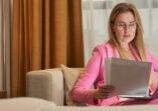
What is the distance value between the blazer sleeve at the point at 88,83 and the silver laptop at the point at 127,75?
0.84ft

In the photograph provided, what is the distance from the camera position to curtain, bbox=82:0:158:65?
250cm

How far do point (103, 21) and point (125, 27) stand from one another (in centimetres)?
77

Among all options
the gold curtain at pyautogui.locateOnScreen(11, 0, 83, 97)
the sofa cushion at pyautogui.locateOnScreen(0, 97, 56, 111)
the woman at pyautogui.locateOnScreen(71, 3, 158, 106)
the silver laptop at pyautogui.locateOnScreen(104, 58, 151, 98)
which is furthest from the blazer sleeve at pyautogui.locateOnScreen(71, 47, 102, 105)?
the sofa cushion at pyautogui.locateOnScreen(0, 97, 56, 111)

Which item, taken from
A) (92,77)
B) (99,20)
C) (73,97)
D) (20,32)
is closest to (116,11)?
(92,77)

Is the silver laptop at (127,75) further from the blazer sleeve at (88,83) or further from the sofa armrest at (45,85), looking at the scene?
the sofa armrest at (45,85)

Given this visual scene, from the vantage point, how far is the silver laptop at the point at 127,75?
1182mm

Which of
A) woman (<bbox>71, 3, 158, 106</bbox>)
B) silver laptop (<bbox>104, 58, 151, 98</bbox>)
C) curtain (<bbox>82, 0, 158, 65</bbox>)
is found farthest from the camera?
curtain (<bbox>82, 0, 158, 65</bbox>)

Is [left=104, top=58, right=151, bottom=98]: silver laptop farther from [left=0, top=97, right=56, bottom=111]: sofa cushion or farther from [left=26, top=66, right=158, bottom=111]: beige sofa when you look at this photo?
[left=0, top=97, right=56, bottom=111]: sofa cushion

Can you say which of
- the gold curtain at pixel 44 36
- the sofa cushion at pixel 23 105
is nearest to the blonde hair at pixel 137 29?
the gold curtain at pixel 44 36

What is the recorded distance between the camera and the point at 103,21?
252 cm

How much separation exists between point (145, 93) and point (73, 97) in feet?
1.42

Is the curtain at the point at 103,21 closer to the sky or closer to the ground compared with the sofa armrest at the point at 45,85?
closer to the sky

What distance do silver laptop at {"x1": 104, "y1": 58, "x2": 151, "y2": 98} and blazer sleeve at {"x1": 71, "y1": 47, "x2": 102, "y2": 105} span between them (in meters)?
0.25

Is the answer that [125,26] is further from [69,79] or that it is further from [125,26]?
[69,79]
